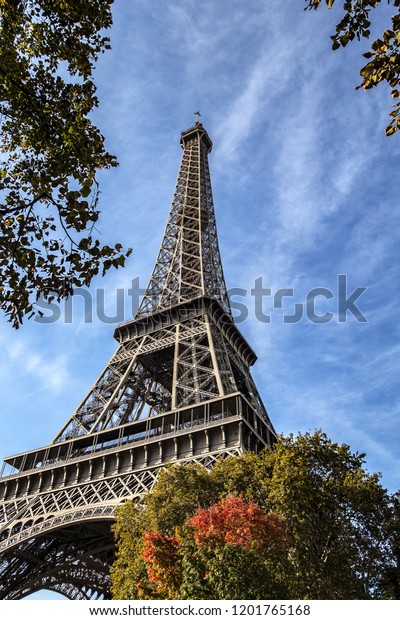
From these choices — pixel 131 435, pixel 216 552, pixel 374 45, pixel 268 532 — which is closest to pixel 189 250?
pixel 131 435

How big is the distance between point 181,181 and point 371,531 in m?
46.1

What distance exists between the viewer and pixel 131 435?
95.6 ft

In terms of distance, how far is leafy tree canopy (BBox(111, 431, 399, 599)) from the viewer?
1291cm

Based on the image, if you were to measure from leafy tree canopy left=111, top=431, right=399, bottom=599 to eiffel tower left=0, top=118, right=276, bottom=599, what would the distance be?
5234 millimetres

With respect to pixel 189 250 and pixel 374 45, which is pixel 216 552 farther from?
pixel 189 250

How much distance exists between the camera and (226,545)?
12.7 metres

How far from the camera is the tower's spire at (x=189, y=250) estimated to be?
1713 inches

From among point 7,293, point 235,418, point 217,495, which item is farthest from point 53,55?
point 235,418

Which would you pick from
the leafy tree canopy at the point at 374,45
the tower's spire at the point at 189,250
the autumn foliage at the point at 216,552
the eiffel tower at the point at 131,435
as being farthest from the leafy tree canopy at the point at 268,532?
the tower's spire at the point at 189,250

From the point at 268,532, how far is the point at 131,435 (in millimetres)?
15418

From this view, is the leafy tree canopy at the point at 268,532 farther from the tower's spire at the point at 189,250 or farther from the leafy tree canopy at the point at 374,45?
the tower's spire at the point at 189,250

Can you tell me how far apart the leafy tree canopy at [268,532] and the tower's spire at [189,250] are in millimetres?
21533

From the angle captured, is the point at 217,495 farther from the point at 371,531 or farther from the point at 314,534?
the point at 371,531

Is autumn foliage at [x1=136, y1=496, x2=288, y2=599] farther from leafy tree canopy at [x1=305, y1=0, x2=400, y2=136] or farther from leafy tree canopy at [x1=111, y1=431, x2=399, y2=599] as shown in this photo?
leafy tree canopy at [x1=305, y1=0, x2=400, y2=136]
